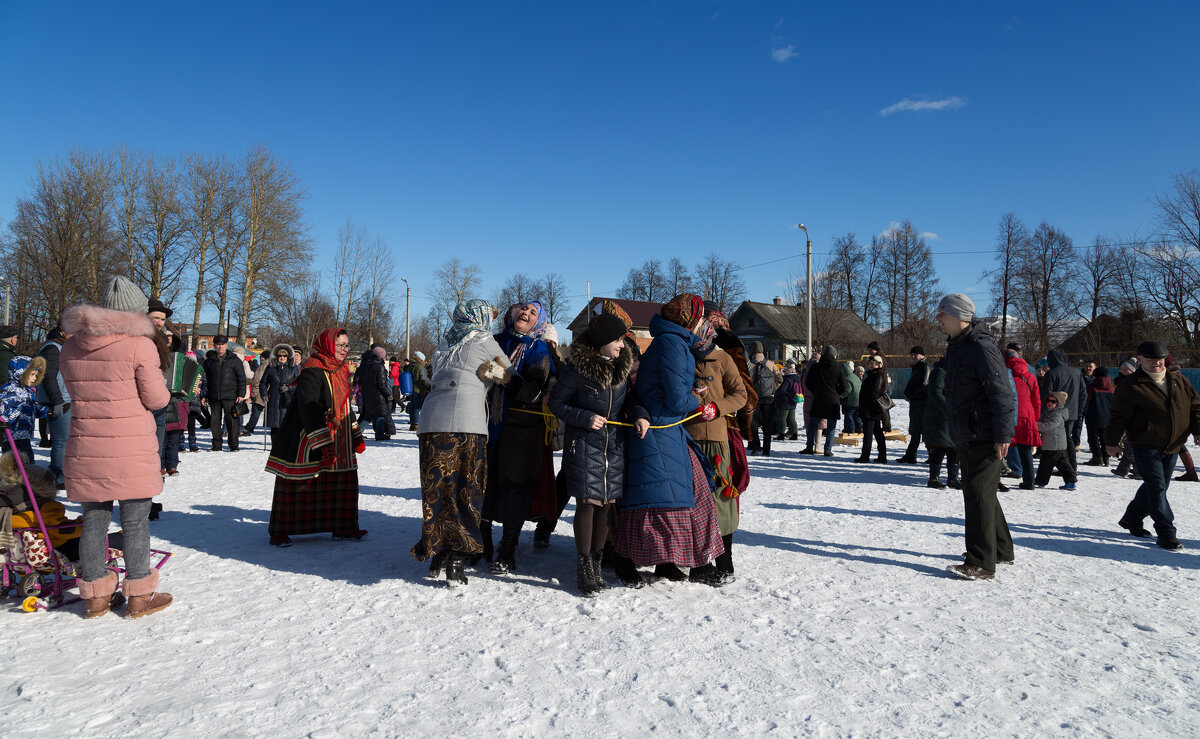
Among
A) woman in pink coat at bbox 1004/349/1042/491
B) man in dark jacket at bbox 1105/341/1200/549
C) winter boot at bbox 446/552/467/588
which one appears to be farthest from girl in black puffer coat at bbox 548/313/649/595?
woman in pink coat at bbox 1004/349/1042/491

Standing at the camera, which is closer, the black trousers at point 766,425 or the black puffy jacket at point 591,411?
the black puffy jacket at point 591,411

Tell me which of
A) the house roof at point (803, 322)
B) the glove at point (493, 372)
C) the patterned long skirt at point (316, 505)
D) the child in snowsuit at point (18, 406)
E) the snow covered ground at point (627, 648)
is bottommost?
the snow covered ground at point (627, 648)

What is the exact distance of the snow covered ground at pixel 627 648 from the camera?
267 centimetres

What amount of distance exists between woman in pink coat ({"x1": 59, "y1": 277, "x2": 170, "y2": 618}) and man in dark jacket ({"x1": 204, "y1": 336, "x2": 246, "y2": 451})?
8.31 metres

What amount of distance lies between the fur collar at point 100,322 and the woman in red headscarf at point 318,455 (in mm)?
1584

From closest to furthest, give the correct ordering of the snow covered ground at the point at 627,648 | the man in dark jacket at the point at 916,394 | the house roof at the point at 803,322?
the snow covered ground at the point at 627,648 → the man in dark jacket at the point at 916,394 → the house roof at the point at 803,322

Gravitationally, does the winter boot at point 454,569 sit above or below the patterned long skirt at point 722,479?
below

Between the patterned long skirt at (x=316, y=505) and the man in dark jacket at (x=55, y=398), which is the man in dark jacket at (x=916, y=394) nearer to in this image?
the patterned long skirt at (x=316, y=505)

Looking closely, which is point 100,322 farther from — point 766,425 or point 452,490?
point 766,425

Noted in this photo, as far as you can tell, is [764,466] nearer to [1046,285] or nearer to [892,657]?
[892,657]

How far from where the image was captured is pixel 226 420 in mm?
11578

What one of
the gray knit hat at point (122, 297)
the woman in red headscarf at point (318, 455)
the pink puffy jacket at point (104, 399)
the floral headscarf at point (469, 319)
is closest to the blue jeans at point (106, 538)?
the pink puffy jacket at point (104, 399)

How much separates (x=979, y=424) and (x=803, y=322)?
41.2 metres

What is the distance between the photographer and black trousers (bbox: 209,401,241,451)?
1133cm
